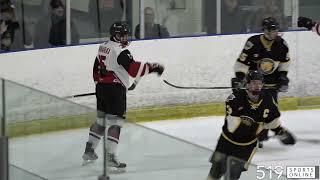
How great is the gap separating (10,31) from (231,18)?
2347 millimetres

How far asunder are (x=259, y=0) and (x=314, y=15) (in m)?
0.65

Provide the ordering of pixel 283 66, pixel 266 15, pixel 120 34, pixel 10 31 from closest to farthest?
pixel 120 34, pixel 283 66, pixel 10 31, pixel 266 15

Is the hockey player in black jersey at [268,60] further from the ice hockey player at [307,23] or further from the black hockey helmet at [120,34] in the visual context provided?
the black hockey helmet at [120,34]

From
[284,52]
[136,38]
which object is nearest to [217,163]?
[284,52]

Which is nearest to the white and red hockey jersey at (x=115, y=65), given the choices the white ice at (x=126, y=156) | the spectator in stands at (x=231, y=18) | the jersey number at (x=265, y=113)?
the jersey number at (x=265, y=113)

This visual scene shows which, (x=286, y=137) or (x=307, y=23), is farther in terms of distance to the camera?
(x=307, y=23)

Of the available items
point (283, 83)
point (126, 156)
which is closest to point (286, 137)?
point (283, 83)

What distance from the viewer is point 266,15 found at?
353 inches

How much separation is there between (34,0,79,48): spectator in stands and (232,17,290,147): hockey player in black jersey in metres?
1.72

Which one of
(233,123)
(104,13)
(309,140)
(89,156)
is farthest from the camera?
(104,13)

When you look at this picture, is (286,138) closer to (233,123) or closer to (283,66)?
(283,66)

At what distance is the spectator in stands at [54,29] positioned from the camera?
7.83 meters

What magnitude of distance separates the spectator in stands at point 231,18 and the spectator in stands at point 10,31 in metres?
2.06

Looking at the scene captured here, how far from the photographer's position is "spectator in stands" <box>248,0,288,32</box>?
893 centimetres
